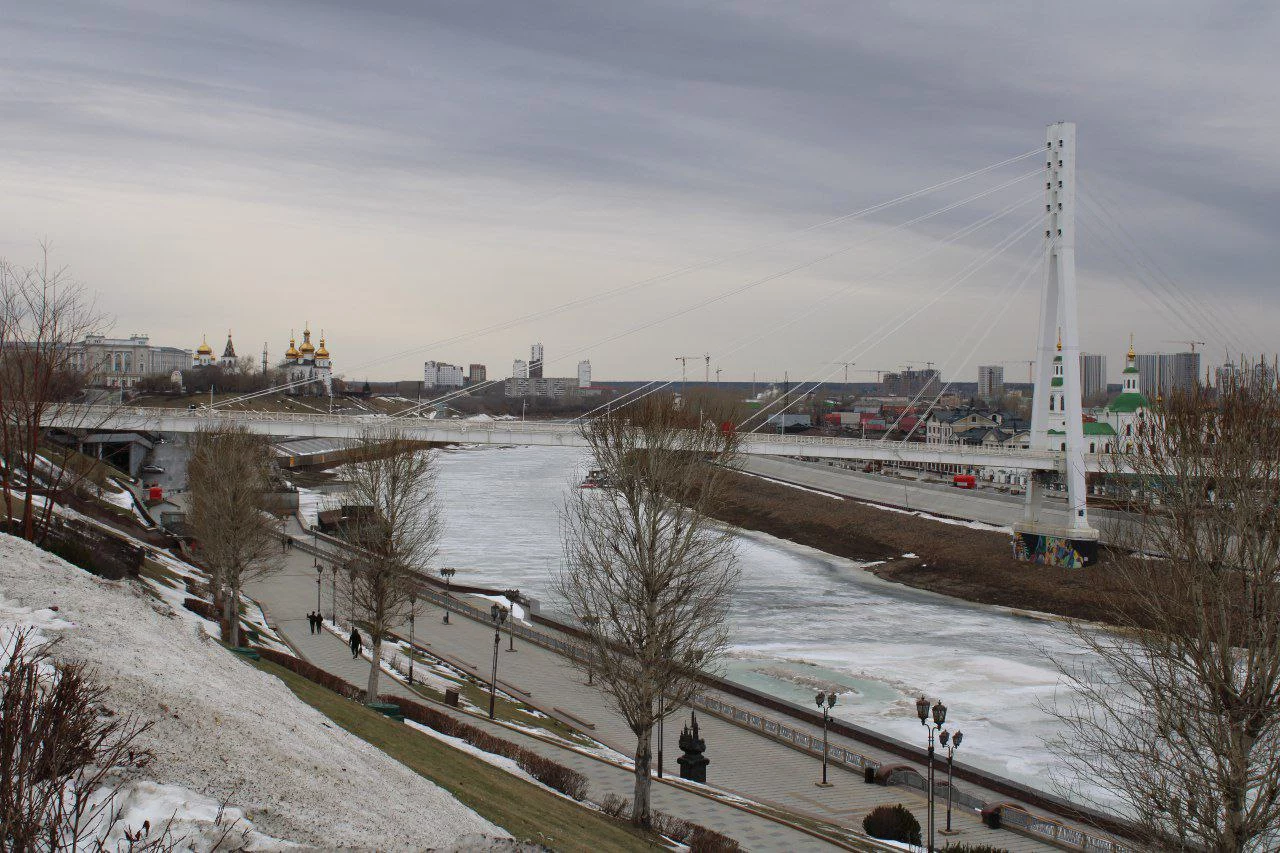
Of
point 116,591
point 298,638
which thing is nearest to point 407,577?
point 298,638

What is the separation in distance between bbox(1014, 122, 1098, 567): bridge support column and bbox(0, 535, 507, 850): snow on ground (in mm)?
32156

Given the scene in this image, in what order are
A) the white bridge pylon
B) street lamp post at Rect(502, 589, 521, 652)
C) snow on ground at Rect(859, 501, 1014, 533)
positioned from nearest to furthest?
street lamp post at Rect(502, 589, 521, 652)
the white bridge pylon
snow on ground at Rect(859, 501, 1014, 533)

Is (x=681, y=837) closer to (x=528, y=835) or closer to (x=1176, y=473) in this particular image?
(x=528, y=835)

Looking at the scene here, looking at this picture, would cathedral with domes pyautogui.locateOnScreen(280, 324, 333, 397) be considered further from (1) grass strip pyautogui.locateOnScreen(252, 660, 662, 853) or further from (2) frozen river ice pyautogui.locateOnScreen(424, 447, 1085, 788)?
(1) grass strip pyautogui.locateOnScreen(252, 660, 662, 853)

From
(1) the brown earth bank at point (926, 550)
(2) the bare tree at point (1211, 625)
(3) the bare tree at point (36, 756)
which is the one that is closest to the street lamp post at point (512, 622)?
(1) the brown earth bank at point (926, 550)

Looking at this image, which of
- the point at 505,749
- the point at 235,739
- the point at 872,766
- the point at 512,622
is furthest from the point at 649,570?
the point at 512,622

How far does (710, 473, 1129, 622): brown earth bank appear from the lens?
33625mm

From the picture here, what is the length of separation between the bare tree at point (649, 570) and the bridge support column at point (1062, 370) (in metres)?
25.0

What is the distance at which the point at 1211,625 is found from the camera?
8742 millimetres

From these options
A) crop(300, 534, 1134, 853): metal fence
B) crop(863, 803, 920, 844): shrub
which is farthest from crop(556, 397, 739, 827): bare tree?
crop(863, 803, 920, 844): shrub

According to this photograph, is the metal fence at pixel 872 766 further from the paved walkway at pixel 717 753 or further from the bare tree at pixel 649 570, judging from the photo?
the bare tree at pixel 649 570

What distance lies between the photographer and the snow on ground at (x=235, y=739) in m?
6.01

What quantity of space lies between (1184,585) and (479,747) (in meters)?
8.37

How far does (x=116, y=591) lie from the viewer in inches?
433
